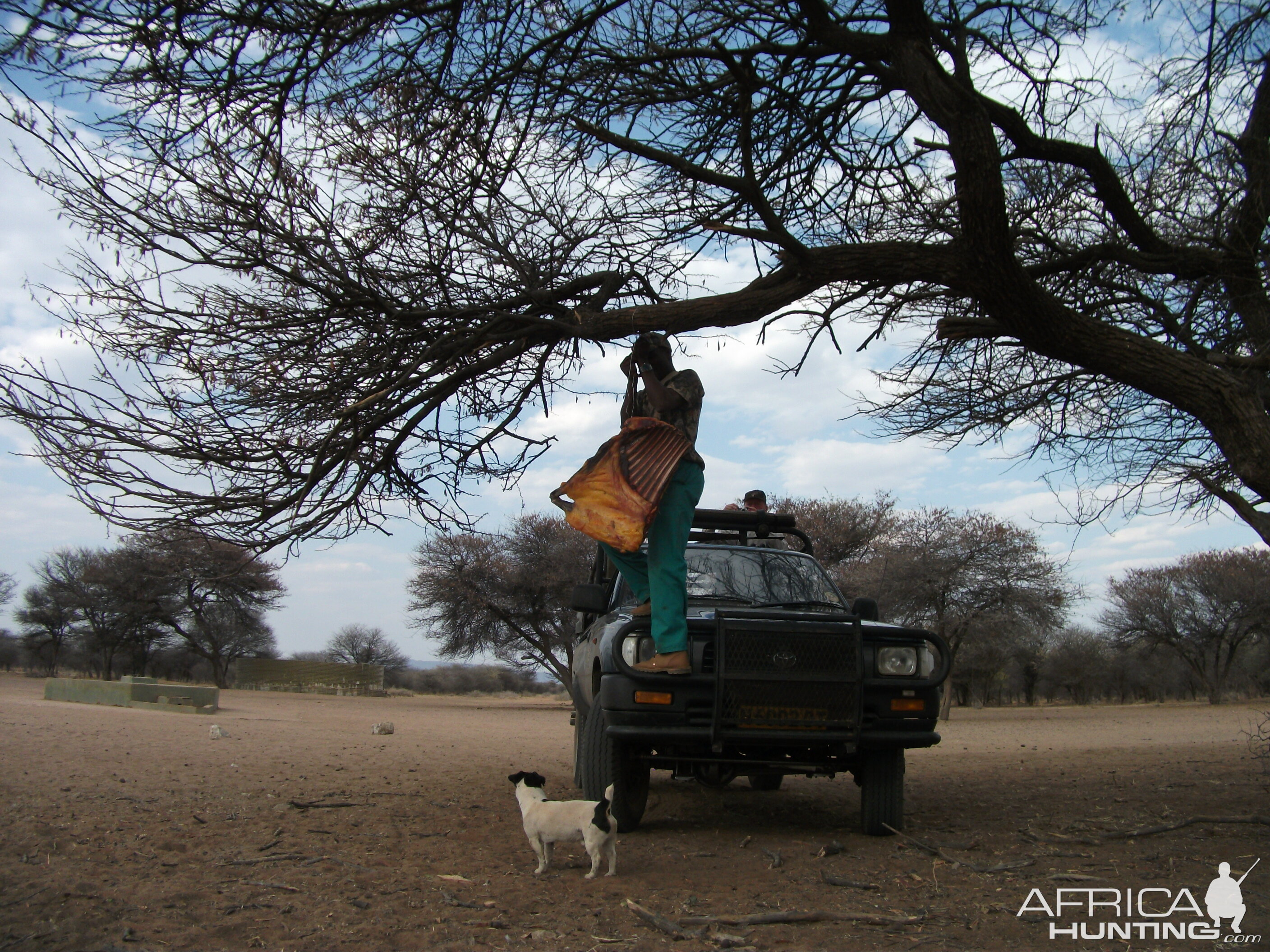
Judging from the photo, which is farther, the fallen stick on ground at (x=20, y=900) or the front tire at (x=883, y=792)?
the front tire at (x=883, y=792)

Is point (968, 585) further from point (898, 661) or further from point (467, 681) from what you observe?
point (467, 681)

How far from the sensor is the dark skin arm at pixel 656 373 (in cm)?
459

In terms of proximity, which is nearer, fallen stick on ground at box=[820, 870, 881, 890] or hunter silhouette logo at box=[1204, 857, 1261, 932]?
hunter silhouette logo at box=[1204, 857, 1261, 932]

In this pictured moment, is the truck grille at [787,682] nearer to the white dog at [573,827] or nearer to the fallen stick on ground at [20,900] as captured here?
the white dog at [573,827]

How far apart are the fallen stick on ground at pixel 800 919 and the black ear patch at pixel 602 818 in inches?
24.0

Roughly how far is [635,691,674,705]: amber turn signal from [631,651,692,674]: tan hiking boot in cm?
11

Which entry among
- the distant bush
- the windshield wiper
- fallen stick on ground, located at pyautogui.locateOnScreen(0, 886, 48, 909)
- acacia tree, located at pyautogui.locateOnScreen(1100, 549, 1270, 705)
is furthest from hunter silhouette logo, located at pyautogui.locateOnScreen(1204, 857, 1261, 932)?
the distant bush

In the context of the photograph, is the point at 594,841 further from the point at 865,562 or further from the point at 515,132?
the point at 865,562

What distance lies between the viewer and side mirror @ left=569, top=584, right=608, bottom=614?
5.65 metres

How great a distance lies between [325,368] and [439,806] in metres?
2.96

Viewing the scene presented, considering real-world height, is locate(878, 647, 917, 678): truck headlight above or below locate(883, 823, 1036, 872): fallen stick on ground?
above

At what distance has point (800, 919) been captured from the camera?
344 centimetres

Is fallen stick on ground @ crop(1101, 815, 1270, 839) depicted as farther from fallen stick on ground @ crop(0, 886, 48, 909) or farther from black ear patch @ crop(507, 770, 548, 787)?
fallen stick on ground @ crop(0, 886, 48, 909)

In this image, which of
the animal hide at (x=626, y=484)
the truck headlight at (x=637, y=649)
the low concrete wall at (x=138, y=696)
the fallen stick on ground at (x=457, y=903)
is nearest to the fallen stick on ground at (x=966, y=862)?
the truck headlight at (x=637, y=649)
